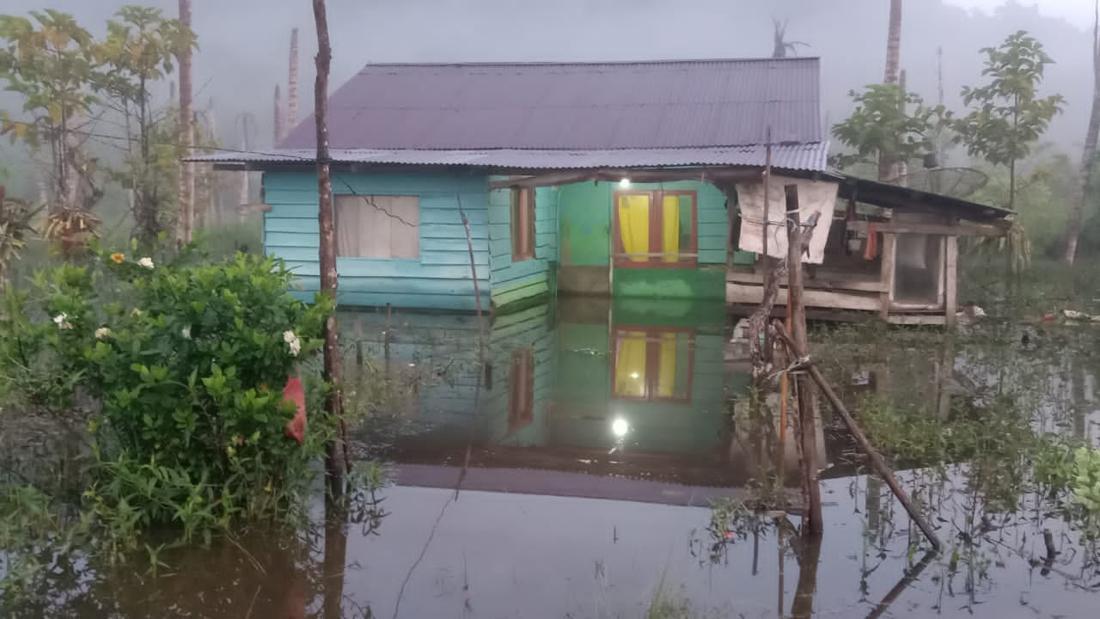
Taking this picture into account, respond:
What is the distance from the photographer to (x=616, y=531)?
5352 mm

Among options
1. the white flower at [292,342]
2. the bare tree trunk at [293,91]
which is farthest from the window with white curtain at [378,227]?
the bare tree trunk at [293,91]

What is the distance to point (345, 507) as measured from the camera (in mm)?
5574

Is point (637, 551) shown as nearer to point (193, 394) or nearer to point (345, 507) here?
point (345, 507)

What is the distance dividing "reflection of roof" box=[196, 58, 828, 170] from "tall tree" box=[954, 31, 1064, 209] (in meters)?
3.66

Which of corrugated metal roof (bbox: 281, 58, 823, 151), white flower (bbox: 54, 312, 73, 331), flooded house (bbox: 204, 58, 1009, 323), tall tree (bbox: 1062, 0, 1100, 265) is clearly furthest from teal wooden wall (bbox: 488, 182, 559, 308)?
tall tree (bbox: 1062, 0, 1100, 265)


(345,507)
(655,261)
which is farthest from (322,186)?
(655,261)

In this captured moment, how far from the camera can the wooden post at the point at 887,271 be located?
1237 centimetres

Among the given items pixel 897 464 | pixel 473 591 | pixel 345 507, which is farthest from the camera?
pixel 897 464

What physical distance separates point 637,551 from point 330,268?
96.0 inches

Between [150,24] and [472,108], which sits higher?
[150,24]

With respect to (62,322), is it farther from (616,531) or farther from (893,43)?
(893,43)

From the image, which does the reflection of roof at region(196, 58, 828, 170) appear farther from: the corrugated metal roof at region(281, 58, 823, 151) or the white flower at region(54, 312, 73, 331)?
the white flower at region(54, 312, 73, 331)

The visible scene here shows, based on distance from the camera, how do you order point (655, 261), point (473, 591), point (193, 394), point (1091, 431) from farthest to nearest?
point (655, 261)
point (1091, 431)
point (193, 394)
point (473, 591)

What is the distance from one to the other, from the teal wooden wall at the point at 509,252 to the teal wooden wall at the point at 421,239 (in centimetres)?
22
